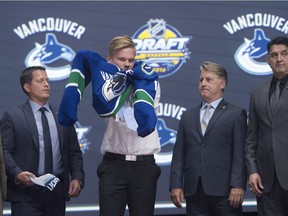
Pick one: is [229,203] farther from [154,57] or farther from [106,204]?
[154,57]

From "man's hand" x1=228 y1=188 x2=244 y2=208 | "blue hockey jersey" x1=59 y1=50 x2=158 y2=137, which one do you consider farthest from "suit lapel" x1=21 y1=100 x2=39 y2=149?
"man's hand" x1=228 y1=188 x2=244 y2=208

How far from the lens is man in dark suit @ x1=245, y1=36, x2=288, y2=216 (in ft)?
14.5

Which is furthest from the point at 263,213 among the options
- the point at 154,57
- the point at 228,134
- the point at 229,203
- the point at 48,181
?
the point at 154,57

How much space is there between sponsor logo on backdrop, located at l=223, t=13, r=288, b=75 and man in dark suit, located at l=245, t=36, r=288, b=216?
4.67 feet

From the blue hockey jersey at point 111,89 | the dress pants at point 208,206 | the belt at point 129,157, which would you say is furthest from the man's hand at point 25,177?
the dress pants at point 208,206

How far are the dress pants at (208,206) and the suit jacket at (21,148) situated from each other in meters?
0.76

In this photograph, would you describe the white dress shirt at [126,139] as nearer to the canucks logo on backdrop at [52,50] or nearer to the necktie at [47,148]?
the necktie at [47,148]

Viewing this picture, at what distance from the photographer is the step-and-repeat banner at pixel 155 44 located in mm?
5863

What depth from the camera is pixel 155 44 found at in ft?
19.4

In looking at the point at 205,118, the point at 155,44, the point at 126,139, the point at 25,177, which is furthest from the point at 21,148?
the point at 155,44

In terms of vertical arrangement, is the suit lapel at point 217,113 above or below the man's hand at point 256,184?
above

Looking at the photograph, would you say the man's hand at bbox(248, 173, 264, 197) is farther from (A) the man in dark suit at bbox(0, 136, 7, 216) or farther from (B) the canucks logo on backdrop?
(B) the canucks logo on backdrop

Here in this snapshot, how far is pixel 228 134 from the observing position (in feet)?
15.4

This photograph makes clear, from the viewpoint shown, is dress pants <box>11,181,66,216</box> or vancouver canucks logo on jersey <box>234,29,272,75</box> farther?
vancouver canucks logo on jersey <box>234,29,272,75</box>
